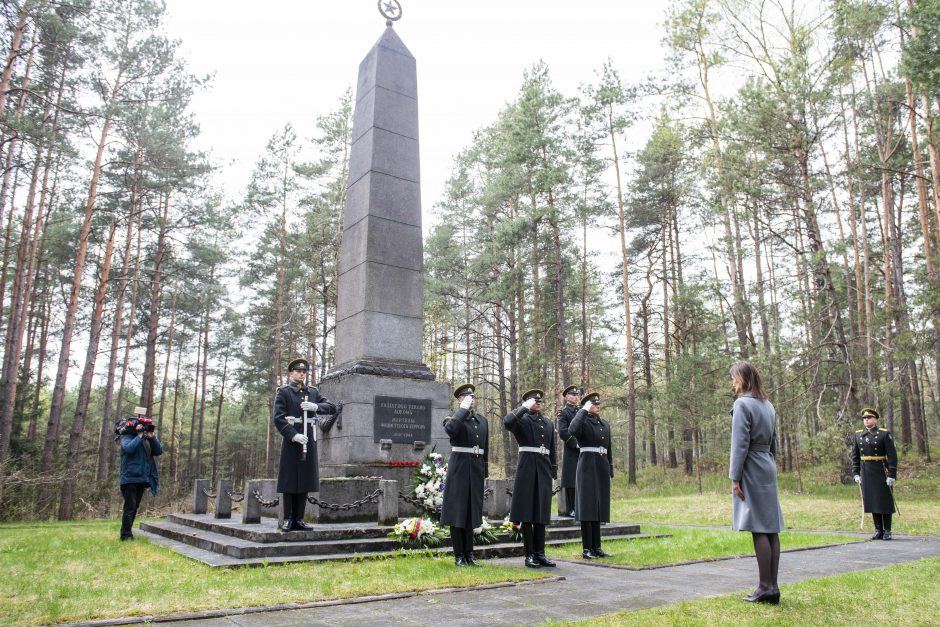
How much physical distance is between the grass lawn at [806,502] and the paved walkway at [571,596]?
489 cm

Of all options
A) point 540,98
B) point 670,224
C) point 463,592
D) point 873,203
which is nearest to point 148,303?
point 540,98

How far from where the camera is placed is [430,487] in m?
7.41

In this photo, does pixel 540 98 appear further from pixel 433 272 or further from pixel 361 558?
pixel 361 558

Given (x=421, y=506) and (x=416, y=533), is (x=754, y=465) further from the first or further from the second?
(x=421, y=506)

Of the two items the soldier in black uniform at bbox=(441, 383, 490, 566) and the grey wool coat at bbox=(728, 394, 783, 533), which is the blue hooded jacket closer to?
the soldier in black uniform at bbox=(441, 383, 490, 566)

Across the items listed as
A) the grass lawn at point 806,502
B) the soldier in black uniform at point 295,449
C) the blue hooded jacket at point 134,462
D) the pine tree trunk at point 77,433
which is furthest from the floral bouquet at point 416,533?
the pine tree trunk at point 77,433

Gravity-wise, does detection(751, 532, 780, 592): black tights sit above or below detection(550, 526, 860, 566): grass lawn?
above

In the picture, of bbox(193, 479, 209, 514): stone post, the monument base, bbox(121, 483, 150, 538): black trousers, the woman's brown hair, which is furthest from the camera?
bbox(193, 479, 209, 514): stone post

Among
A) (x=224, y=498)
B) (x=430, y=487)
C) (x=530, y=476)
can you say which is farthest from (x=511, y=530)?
(x=224, y=498)

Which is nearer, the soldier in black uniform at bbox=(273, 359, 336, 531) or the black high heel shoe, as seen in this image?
the black high heel shoe

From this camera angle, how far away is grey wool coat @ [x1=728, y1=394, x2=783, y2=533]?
4.62m

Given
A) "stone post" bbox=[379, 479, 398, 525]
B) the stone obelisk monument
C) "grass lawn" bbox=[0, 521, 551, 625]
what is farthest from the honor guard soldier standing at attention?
the stone obelisk monument

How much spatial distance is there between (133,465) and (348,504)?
3121 mm

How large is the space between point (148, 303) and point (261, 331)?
4.73 metres
